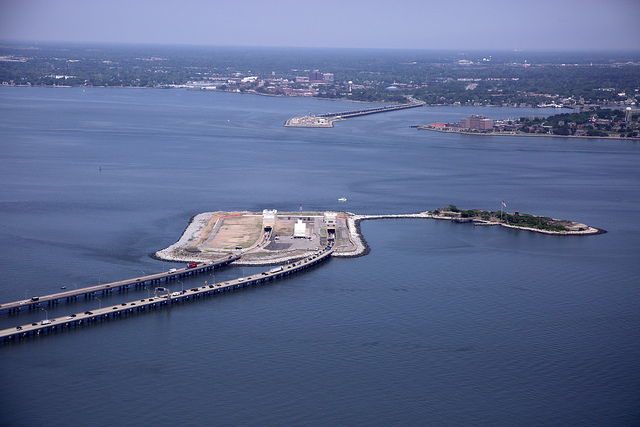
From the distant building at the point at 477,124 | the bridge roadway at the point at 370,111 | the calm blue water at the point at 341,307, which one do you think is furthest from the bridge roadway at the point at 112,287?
the bridge roadway at the point at 370,111

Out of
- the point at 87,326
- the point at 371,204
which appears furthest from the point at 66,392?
the point at 371,204

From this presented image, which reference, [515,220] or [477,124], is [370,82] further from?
[515,220]

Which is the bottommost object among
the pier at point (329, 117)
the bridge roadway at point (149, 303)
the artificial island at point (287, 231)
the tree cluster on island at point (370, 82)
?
the bridge roadway at point (149, 303)

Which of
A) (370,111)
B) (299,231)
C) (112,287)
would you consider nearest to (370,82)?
(370,111)

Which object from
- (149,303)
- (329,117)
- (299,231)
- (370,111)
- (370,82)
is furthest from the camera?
(370,82)

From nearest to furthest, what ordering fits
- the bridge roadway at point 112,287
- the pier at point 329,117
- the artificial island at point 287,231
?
the bridge roadway at point 112,287 < the artificial island at point 287,231 < the pier at point 329,117

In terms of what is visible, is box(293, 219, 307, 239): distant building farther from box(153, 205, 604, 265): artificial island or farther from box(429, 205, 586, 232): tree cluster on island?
box(429, 205, 586, 232): tree cluster on island

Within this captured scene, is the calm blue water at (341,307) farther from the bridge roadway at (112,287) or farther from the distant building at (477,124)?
the distant building at (477,124)
